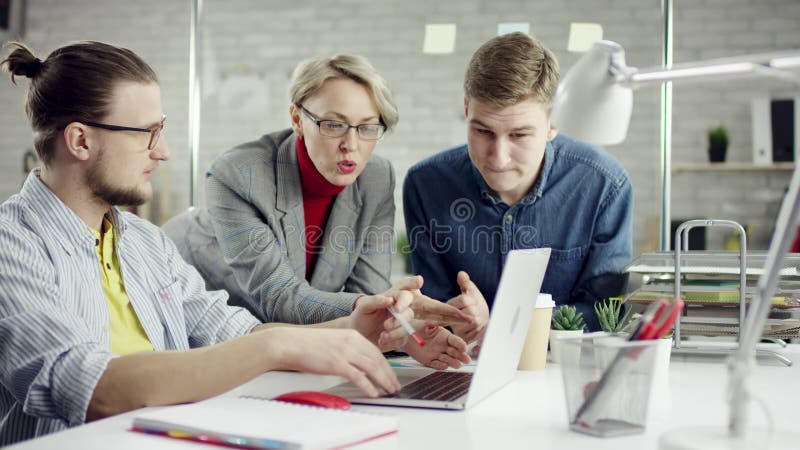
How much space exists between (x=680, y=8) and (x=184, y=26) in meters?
2.98

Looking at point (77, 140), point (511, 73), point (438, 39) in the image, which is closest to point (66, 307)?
point (77, 140)

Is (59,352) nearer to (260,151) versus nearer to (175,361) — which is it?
(175,361)

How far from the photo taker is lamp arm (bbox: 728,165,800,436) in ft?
2.71

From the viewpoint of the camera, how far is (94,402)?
118cm

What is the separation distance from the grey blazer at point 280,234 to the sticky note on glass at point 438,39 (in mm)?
2138

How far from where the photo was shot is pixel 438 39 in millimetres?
4500

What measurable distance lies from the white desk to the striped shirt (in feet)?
0.58

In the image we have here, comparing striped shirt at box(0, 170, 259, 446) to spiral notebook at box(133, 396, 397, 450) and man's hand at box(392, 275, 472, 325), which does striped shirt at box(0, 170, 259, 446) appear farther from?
man's hand at box(392, 275, 472, 325)

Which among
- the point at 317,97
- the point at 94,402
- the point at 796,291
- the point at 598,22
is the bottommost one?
the point at 94,402

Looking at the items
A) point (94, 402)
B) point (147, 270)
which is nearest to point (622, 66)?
point (94, 402)

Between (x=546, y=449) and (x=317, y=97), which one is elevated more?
(x=317, y=97)

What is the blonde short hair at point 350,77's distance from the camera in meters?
2.22

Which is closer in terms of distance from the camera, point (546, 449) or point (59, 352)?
point (546, 449)

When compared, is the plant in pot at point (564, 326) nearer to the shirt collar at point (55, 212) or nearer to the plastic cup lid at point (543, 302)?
the plastic cup lid at point (543, 302)
